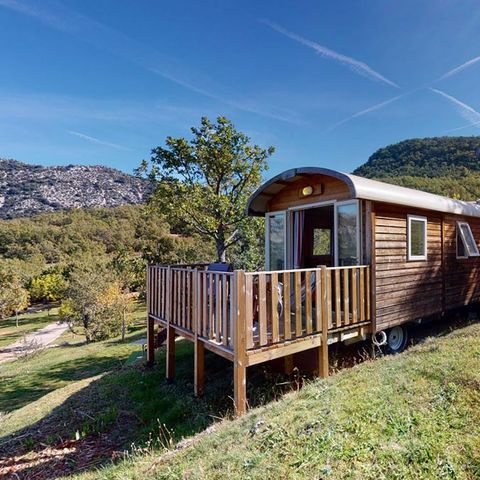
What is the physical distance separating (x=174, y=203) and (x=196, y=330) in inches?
275

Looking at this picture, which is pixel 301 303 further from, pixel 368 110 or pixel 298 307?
pixel 368 110

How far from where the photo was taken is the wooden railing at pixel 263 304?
13.5ft

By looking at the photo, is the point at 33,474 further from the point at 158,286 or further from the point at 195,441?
the point at 158,286

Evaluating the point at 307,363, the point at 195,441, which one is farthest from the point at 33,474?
the point at 307,363

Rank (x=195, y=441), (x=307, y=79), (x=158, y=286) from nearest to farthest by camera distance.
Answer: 1. (x=195, y=441)
2. (x=158, y=286)
3. (x=307, y=79)

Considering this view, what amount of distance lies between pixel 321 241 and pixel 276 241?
1.11 m

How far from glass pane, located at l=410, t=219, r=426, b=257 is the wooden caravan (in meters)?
0.02

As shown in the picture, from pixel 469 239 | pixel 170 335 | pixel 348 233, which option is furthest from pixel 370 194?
pixel 170 335

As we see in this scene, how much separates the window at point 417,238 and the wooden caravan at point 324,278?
2cm

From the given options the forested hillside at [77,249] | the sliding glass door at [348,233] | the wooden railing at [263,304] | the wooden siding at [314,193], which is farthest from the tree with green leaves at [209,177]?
the forested hillside at [77,249]

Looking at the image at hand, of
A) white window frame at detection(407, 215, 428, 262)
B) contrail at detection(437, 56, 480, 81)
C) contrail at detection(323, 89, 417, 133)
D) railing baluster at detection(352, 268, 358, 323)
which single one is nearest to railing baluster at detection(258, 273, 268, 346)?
railing baluster at detection(352, 268, 358, 323)

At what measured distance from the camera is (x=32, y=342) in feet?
56.7

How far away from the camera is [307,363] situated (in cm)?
525

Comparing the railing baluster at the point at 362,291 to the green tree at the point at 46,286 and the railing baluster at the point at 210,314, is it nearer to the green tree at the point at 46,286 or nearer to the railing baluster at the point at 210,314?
the railing baluster at the point at 210,314
